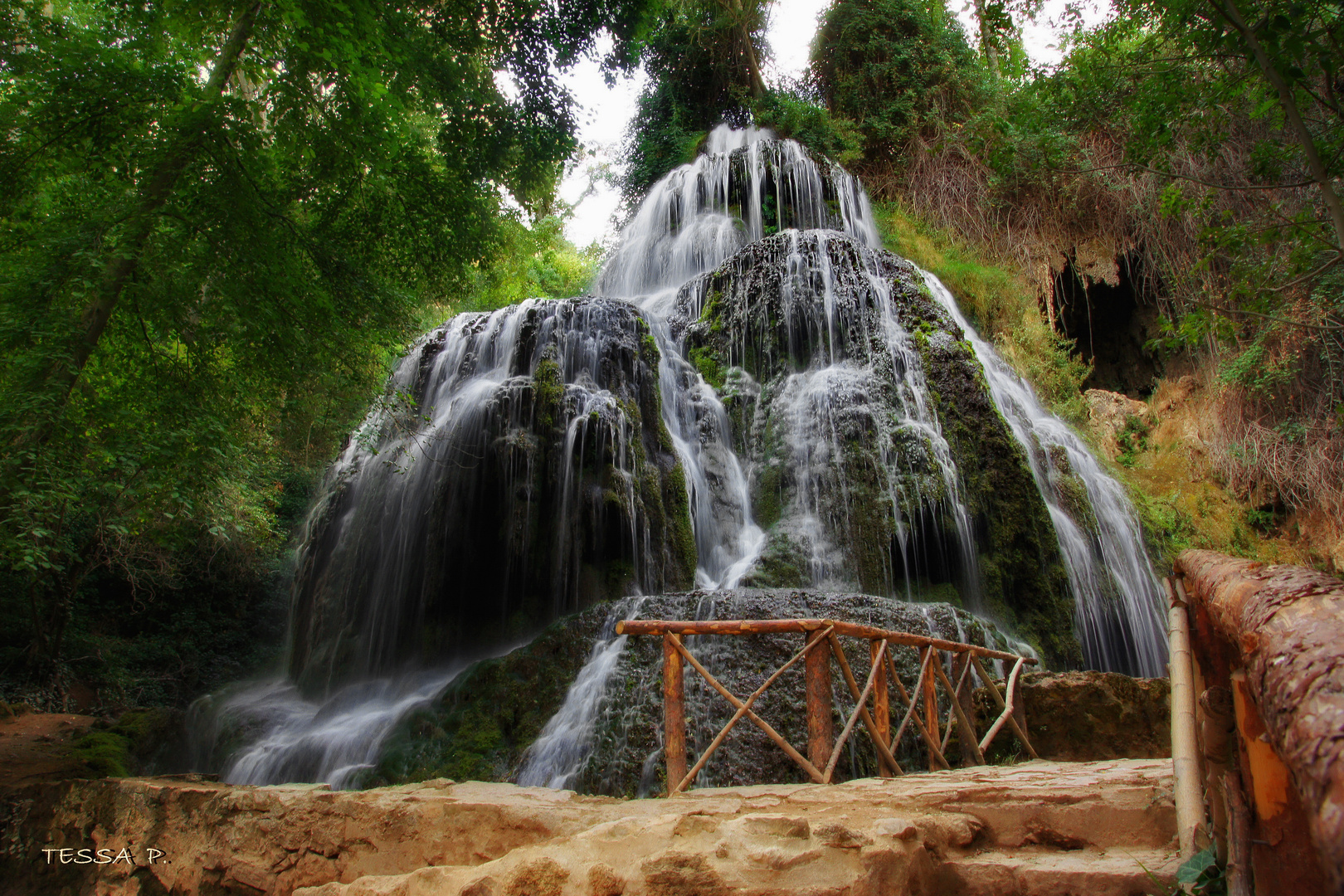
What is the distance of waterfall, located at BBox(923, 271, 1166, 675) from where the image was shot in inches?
364

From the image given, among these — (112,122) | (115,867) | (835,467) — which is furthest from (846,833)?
(835,467)

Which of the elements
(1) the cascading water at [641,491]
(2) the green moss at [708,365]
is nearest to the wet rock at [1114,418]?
(1) the cascading water at [641,491]

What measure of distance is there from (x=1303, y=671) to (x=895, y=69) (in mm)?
21986

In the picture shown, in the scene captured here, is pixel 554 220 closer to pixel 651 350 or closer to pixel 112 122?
pixel 651 350

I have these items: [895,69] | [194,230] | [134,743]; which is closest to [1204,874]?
[194,230]

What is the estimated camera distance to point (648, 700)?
18.4 feet

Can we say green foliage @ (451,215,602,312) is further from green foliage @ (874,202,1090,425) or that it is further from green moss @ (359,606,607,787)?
green moss @ (359,606,607,787)

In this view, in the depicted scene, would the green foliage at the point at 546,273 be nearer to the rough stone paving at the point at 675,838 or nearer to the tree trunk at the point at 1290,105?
the rough stone paving at the point at 675,838

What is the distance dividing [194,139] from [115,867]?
17.0 feet

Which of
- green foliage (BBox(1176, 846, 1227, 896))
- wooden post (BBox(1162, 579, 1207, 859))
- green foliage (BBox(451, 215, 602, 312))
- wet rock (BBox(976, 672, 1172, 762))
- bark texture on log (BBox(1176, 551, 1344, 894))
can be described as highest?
green foliage (BBox(451, 215, 602, 312))

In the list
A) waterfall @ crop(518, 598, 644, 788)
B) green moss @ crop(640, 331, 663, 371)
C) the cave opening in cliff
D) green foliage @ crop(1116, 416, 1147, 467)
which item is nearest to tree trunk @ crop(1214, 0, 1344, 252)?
waterfall @ crop(518, 598, 644, 788)

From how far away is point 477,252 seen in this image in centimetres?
838

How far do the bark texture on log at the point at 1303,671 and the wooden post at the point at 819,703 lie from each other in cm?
211

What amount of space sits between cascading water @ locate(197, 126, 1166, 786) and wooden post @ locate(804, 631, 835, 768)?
10.7ft
